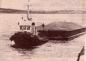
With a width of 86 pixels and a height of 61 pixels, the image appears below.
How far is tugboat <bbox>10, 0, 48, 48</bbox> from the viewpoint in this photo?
2.55ft

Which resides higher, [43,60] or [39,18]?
[39,18]

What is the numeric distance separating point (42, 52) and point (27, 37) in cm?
9

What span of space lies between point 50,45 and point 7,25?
0.21m

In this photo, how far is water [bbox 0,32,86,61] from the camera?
2.53ft

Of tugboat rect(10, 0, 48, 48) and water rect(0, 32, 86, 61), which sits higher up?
tugboat rect(10, 0, 48, 48)

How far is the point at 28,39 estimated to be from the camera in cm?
78

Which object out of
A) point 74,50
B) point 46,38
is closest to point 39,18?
point 46,38

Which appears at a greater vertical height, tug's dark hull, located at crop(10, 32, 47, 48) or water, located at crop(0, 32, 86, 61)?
tug's dark hull, located at crop(10, 32, 47, 48)

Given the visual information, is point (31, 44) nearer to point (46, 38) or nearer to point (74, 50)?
point (46, 38)

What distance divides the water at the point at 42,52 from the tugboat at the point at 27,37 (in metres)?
0.02

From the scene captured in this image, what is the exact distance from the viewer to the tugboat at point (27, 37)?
777 millimetres

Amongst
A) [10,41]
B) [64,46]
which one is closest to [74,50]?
[64,46]

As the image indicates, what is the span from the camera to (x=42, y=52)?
774 millimetres

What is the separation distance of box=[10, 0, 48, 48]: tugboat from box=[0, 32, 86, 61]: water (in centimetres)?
2
